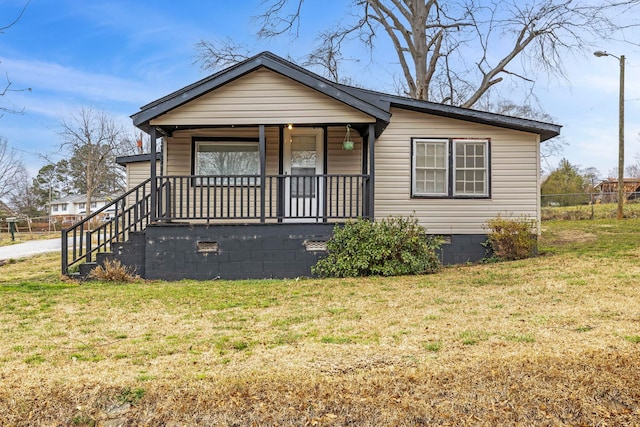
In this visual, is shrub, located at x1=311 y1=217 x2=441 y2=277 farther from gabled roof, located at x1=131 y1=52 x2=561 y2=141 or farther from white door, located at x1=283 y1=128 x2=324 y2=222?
gabled roof, located at x1=131 y1=52 x2=561 y2=141

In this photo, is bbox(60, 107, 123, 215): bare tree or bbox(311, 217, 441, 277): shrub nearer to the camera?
bbox(311, 217, 441, 277): shrub

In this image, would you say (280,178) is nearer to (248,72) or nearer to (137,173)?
(248,72)

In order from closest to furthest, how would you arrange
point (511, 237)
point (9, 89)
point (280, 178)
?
1. point (9, 89)
2. point (280, 178)
3. point (511, 237)

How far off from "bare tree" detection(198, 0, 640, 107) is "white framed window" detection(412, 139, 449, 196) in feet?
32.3

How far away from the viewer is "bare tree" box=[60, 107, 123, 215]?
2944cm

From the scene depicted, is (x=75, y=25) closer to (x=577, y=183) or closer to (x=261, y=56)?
Answer: (x=261, y=56)

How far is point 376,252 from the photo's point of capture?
840cm

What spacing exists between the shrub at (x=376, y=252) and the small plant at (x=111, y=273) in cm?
360

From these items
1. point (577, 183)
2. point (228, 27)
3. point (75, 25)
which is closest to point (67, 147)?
point (75, 25)

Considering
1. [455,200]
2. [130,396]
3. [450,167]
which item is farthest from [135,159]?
[130,396]

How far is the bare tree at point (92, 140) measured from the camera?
29438mm

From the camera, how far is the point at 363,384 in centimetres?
342

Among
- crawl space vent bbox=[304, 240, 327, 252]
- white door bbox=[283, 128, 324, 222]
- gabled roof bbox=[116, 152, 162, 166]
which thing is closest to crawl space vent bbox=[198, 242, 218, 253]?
crawl space vent bbox=[304, 240, 327, 252]

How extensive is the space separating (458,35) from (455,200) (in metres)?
13.3
